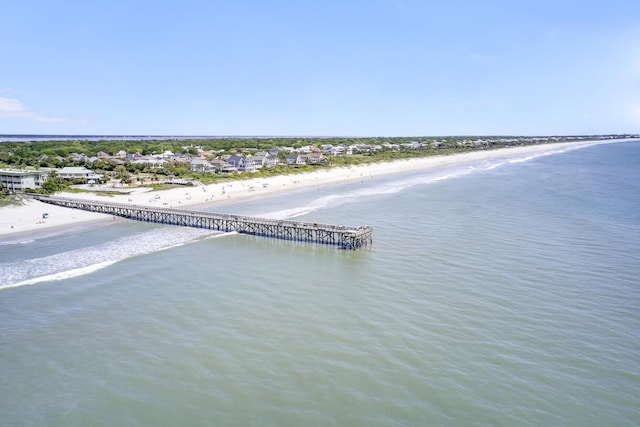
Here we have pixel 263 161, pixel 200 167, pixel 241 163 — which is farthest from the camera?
pixel 263 161

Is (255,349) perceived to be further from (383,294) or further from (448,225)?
(448,225)

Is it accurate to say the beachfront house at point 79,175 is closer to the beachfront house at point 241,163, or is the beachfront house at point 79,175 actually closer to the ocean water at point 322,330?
the beachfront house at point 241,163

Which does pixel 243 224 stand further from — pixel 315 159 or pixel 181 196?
pixel 315 159

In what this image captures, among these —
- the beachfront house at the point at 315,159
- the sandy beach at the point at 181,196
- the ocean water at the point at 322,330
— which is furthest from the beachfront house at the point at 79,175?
the beachfront house at the point at 315,159

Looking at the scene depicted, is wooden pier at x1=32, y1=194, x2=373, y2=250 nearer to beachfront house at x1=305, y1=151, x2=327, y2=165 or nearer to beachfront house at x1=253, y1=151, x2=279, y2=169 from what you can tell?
beachfront house at x1=253, y1=151, x2=279, y2=169

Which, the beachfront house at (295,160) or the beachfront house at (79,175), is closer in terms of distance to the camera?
the beachfront house at (79,175)

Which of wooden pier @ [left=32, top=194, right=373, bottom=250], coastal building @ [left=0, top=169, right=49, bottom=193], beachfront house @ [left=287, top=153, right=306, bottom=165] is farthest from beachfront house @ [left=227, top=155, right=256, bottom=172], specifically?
wooden pier @ [left=32, top=194, right=373, bottom=250]

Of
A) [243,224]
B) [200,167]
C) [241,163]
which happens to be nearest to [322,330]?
[243,224]
